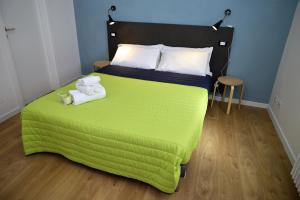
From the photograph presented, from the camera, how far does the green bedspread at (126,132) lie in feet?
5.02

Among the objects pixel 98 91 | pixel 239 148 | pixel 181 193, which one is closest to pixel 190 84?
pixel 239 148

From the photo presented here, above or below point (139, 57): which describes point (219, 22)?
above

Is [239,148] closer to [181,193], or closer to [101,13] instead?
[181,193]

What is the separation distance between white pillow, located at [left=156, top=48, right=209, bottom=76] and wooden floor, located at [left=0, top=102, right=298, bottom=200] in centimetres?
88

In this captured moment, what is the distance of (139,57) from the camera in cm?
296

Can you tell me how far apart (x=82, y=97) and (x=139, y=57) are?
124 centimetres

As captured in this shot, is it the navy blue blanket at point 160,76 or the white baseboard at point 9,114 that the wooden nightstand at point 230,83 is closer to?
the navy blue blanket at point 160,76

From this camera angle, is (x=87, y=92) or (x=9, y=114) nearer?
(x=87, y=92)

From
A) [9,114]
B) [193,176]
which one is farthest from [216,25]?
[9,114]

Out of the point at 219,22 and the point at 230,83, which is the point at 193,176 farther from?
the point at 219,22

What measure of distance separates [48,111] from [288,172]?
2.25 m

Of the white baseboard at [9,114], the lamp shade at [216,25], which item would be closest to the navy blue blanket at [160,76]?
the lamp shade at [216,25]

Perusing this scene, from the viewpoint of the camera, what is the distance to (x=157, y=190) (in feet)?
5.55

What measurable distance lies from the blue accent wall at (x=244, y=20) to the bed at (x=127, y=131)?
1.11m
